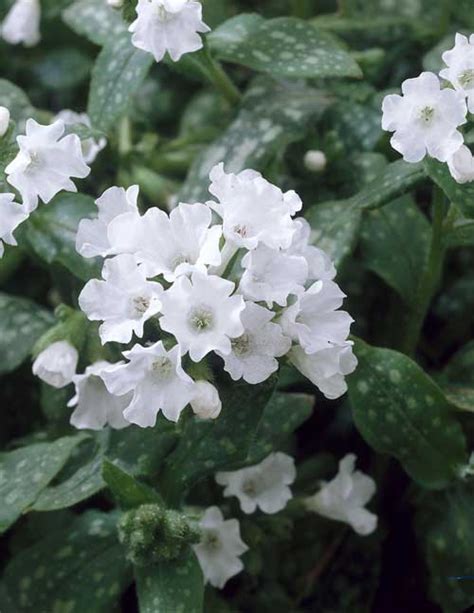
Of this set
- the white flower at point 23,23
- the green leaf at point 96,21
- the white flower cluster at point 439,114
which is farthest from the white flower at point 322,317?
the white flower at point 23,23

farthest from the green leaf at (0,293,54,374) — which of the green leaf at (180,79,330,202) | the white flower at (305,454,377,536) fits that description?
the white flower at (305,454,377,536)

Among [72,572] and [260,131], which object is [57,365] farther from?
[260,131]

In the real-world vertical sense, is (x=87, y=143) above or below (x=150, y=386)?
below

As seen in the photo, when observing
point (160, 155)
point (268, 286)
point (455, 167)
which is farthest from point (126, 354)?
point (160, 155)

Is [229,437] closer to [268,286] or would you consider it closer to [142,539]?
[142,539]

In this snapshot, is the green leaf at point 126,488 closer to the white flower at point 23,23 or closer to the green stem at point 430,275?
the green stem at point 430,275

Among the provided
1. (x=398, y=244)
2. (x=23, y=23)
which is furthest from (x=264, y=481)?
(x=23, y=23)
